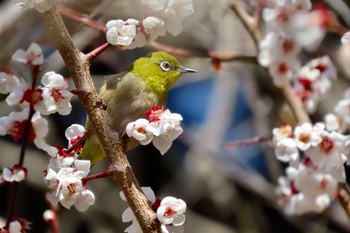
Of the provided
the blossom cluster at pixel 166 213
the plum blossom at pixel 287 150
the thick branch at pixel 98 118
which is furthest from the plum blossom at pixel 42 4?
the plum blossom at pixel 287 150

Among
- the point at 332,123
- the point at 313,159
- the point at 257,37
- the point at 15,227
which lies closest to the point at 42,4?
the point at 15,227

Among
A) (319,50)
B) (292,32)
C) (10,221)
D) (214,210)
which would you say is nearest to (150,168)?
(214,210)

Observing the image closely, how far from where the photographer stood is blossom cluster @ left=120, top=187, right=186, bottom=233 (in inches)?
70.1

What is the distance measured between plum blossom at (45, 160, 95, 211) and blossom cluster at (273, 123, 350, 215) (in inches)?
34.3

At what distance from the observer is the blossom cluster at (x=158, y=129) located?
1.83 metres

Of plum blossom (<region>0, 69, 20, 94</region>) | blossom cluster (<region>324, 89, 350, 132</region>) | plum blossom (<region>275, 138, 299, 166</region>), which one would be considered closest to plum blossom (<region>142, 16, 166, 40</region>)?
plum blossom (<region>0, 69, 20, 94</region>)

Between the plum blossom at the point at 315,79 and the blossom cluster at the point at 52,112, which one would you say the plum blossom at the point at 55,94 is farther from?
the plum blossom at the point at 315,79

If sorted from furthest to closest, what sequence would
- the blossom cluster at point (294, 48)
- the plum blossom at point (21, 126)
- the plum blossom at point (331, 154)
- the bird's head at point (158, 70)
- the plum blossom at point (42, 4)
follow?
the bird's head at point (158, 70), the blossom cluster at point (294, 48), the plum blossom at point (331, 154), the plum blossom at point (21, 126), the plum blossom at point (42, 4)

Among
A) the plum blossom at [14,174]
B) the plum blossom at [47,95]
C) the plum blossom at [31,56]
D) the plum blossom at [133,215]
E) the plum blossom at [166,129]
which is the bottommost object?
the plum blossom at [133,215]

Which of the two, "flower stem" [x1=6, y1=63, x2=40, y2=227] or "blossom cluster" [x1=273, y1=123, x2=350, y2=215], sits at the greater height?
"flower stem" [x1=6, y1=63, x2=40, y2=227]

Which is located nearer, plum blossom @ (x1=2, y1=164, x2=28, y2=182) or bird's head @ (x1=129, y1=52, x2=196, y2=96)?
plum blossom @ (x1=2, y1=164, x2=28, y2=182)

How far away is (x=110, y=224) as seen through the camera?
4695mm

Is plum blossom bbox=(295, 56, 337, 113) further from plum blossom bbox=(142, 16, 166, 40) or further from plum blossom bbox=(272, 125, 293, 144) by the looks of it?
plum blossom bbox=(142, 16, 166, 40)

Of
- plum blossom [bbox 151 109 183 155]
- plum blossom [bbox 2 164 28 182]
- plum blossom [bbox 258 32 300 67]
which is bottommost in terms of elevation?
plum blossom [bbox 258 32 300 67]
